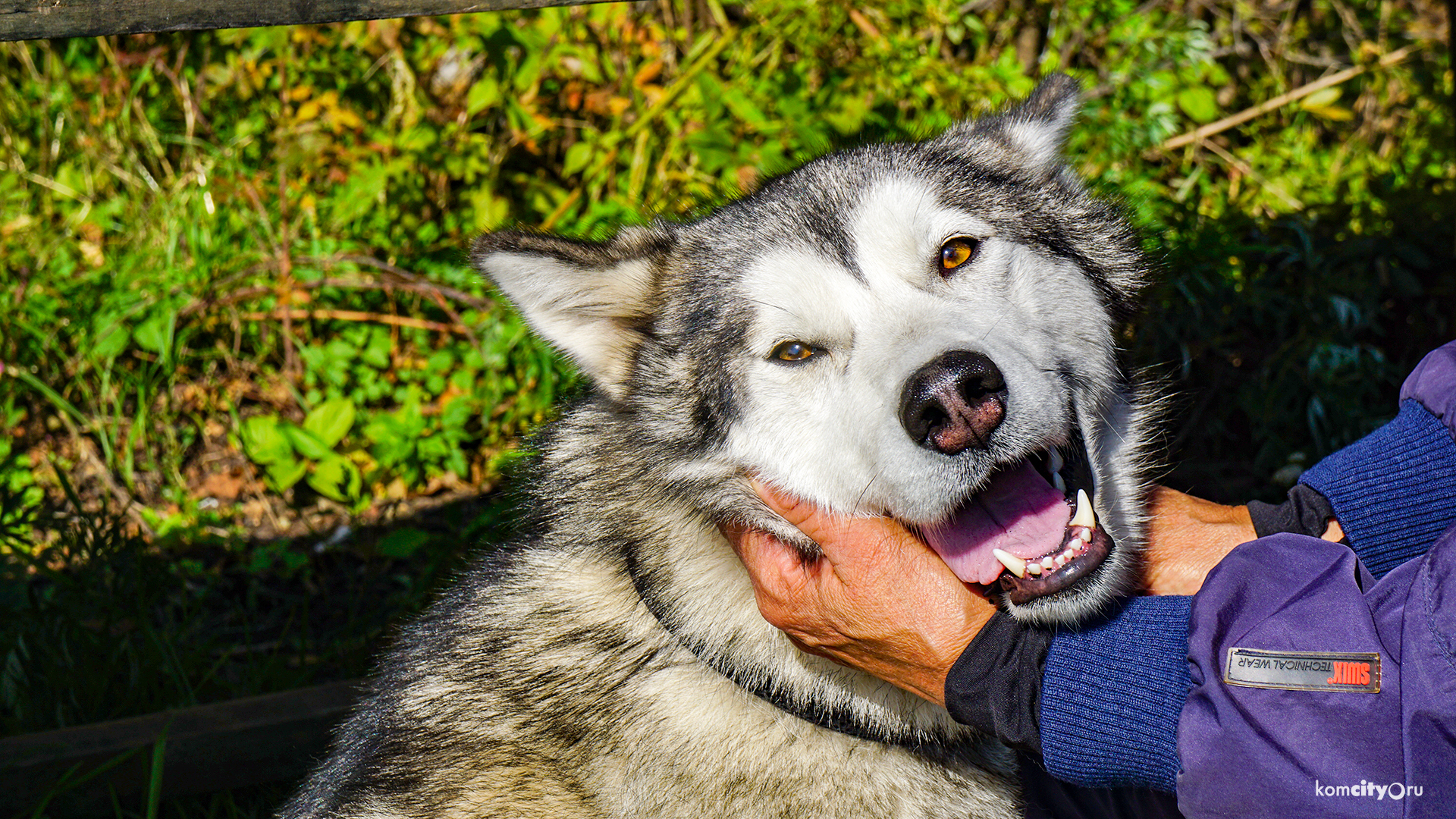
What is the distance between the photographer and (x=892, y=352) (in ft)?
5.85

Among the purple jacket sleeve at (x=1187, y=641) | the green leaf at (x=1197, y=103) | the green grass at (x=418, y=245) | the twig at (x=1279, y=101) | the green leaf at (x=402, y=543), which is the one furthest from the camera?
the twig at (x=1279, y=101)

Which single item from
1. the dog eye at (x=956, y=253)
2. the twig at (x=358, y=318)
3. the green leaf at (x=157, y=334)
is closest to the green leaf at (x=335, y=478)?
the twig at (x=358, y=318)

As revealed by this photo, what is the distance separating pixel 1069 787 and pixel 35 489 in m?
3.76

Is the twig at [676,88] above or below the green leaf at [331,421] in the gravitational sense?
above

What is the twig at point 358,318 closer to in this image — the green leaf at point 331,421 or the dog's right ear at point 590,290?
the green leaf at point 331,421

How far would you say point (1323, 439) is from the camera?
3736 millimetres

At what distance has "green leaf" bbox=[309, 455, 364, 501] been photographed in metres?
3.87

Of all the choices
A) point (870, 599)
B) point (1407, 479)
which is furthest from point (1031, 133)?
point (870, 599)

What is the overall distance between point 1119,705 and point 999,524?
43 centimetres

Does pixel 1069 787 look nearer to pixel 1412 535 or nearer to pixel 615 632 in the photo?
pixel 1412 535

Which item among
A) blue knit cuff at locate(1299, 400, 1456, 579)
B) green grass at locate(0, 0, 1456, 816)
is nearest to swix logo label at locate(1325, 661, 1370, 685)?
blue knit cuff at locate(1299, 400, 1456, 579)

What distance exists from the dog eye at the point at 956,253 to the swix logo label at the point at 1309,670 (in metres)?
0.89

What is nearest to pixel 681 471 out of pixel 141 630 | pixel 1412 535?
pixel 1412 535

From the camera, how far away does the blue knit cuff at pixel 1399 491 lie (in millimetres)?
1923
